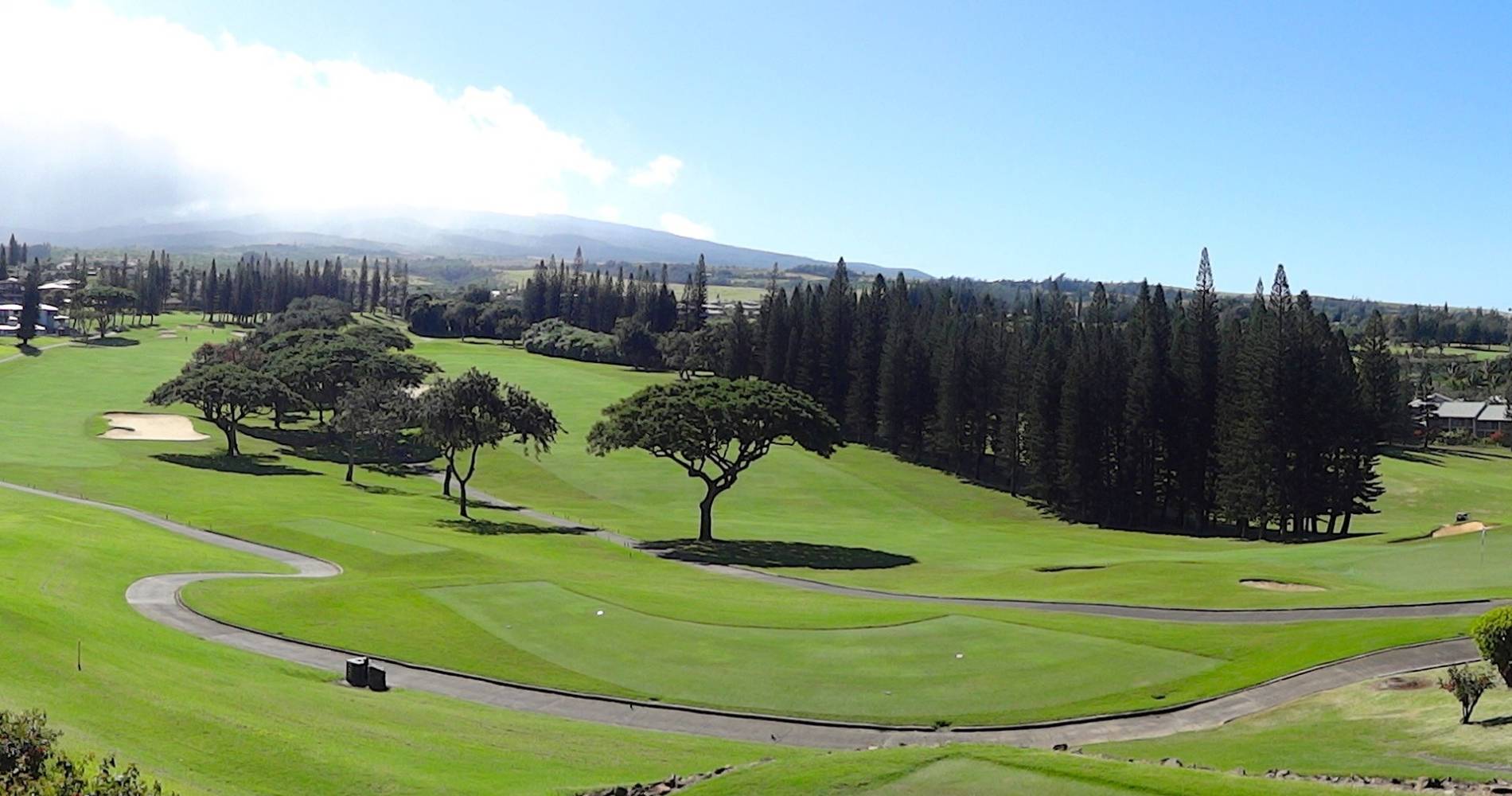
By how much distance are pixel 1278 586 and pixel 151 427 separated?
105951 millimetres

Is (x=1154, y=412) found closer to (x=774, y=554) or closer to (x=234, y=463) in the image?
(x=774, y=554)

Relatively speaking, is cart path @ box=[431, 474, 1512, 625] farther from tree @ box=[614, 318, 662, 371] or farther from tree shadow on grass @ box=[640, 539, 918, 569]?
tree @ box=[614, 318, 662, 371]

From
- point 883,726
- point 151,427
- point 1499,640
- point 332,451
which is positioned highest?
point 1499,640

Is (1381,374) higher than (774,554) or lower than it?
higher

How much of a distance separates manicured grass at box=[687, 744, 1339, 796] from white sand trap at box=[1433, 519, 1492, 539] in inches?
1836

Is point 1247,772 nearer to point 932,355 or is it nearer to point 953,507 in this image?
point 953,507

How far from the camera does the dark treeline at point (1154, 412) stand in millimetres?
84688

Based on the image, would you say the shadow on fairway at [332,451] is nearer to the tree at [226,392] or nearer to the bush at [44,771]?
the tree at [226,392]

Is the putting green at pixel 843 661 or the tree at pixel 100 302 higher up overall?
the tree at pixel 100 302

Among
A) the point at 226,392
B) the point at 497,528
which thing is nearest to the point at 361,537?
the point at 497,528

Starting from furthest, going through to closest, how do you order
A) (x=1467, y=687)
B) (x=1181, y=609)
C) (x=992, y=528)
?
A: (x=992, y=528)
(x=1181, y=609)
(x=1467, y=687)

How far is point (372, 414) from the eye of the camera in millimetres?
100688

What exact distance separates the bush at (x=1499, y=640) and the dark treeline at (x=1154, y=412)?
200 ft

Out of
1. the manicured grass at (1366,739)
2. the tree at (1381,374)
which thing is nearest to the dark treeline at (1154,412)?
the tree at (1381,374)
